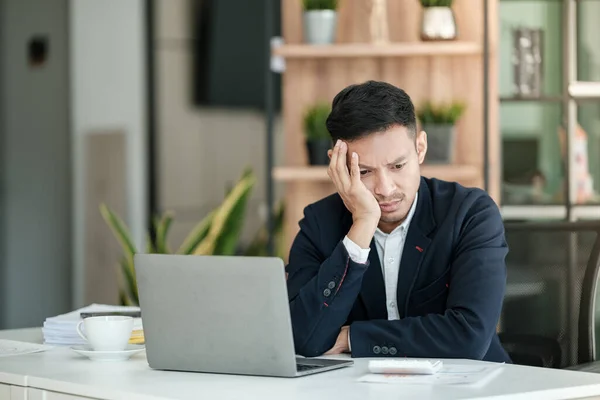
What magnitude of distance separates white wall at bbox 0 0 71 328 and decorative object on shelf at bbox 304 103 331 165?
233cm

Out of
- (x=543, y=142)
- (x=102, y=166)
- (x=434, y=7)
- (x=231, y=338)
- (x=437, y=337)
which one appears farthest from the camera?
(x=102, y=166)

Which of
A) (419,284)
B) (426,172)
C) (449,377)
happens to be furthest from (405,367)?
(426,172)

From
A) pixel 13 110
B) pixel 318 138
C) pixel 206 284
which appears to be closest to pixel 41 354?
pixel 206 284

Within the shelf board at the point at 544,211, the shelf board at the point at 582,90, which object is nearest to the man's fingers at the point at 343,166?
the shelf board at the point at 544,211

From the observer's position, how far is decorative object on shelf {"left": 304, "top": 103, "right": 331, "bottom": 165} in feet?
12.9

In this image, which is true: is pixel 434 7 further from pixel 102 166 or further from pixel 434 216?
pixel 102 166

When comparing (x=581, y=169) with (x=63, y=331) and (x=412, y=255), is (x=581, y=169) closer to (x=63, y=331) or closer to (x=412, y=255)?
(x=412, y=255)

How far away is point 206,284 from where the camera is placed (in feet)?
5.89

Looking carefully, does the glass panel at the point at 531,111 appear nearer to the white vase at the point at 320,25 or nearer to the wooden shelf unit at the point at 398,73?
the wooden shelf unit at the point at 398,73

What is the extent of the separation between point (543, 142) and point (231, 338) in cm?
276

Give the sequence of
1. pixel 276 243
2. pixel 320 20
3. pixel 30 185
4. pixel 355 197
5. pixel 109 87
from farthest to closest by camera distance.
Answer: pixel 30 185, pixel 109 87, pixel 276 243, pixel 320 20, pixel 355 197

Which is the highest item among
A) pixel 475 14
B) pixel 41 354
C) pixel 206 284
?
pixel 475 14

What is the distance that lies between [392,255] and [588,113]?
2169 mm

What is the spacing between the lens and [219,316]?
1788 mm
